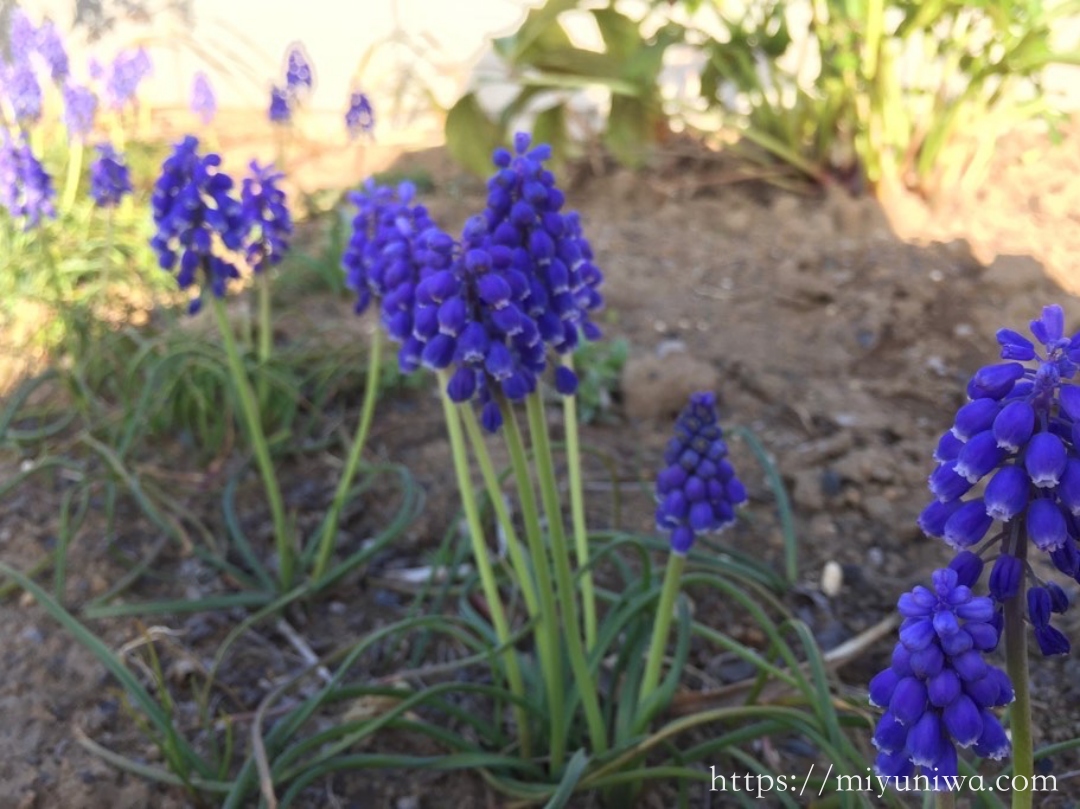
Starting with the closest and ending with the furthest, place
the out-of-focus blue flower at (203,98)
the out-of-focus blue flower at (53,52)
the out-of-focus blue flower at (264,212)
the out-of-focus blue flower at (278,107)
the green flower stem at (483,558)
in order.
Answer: the green flower stem at (483,558) < the out-of-focus blue flower at (264,212) < the out-of-focus blue flower at (53,52) < the out-of-focus blue flower at (278,107) < the out-of-focus blue flower at (203,98)

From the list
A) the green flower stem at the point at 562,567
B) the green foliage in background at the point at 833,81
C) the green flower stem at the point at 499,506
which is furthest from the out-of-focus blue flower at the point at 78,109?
the green flower stem at the point at 562,567

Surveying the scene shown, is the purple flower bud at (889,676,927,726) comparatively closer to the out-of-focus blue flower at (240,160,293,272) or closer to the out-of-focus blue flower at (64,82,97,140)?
the out-of-focus blue flower at (240,160,293,272)

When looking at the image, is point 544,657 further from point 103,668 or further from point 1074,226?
point 1074,226

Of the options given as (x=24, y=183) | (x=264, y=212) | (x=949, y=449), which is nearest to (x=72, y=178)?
(x=24, y=183)

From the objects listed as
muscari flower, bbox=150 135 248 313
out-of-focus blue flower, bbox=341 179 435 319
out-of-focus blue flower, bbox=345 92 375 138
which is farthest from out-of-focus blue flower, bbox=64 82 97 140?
out-of-focus blue flower, bbox=341 179 435 319

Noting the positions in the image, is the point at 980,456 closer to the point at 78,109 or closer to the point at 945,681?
the point at 945,681

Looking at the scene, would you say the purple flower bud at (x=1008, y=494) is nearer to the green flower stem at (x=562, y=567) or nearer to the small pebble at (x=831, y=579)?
the green flower stem at (x=562, y=567)

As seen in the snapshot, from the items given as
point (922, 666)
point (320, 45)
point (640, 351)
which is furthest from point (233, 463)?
point (320, 45)
